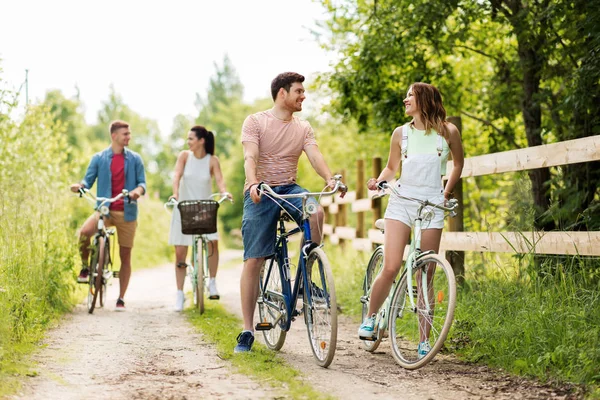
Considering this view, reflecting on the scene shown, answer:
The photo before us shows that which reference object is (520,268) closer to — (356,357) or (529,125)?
(356,357)

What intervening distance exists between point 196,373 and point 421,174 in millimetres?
1977

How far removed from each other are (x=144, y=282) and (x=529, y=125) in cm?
699

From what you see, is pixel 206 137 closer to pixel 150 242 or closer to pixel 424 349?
pixel 424 349

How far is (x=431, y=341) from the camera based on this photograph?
5910mm

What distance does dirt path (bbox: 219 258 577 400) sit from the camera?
4.58 metres

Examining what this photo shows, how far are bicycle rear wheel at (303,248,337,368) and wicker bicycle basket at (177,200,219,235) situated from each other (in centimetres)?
300

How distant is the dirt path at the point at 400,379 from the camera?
4.58m

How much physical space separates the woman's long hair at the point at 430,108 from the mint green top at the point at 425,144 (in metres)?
0.04

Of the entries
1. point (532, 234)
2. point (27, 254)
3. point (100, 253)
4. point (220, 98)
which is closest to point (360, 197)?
point (100, 253)

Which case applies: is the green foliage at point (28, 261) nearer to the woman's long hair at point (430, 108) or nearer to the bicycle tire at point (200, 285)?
the bicycle tire at point (200, 285)

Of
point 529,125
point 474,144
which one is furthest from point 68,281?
point 474,144

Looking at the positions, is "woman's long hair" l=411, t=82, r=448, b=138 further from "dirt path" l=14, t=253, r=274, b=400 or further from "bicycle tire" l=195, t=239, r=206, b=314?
"bicycle tire" l=195, t=239, r=206, b=314

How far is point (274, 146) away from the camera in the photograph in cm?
598

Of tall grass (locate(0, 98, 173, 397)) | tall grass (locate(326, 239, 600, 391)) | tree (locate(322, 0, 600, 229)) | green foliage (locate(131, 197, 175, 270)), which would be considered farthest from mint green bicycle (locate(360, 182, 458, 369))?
green foliage (locate(131, 197, 175, 270))
